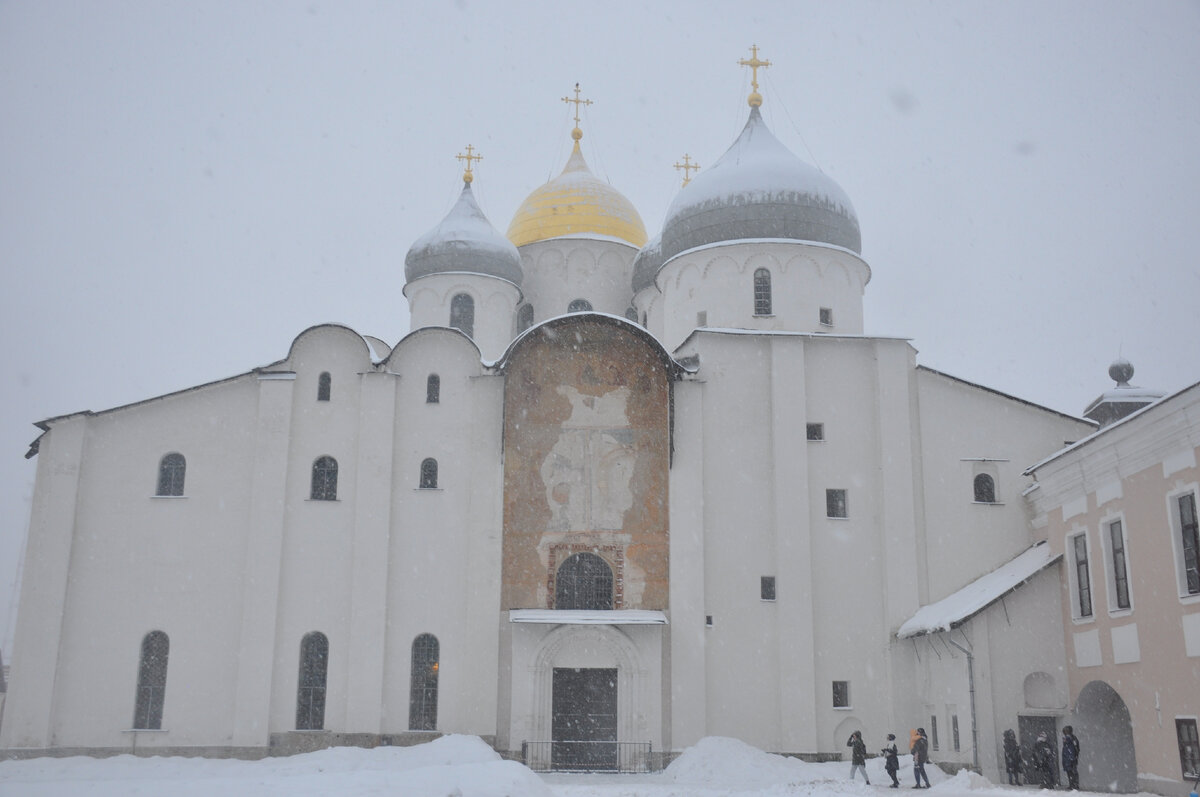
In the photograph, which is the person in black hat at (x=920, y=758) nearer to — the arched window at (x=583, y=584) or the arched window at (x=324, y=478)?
the arched window at (x=583, y=584)

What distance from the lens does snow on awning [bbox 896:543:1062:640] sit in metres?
20.6

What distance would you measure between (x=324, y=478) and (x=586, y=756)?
7525 mm

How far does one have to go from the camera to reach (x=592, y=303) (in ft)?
103

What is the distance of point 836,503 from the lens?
78.9ft

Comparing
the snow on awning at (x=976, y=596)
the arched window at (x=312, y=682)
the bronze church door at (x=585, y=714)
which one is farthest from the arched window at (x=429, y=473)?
the snow on awning at (x=976, y=596)

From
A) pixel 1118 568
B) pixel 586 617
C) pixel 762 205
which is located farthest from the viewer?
pixel 762 205

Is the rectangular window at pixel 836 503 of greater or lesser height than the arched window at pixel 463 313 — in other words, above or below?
below

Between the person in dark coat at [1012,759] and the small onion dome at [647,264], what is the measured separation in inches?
564

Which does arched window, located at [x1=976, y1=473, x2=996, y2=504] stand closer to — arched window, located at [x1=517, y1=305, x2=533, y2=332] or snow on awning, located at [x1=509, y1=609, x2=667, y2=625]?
snow on awning, located at [x1=509, y1=609, x2=667, y2=625]

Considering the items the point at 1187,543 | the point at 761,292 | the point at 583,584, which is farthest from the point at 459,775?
the point at 761,292

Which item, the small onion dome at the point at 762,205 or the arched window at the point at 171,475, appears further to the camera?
the small onion dome at the point at 762,205

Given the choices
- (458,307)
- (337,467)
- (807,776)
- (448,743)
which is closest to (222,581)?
(337,467)

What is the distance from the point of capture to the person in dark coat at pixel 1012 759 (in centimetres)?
1973

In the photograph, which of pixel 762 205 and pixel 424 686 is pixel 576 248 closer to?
pixel 762 205
